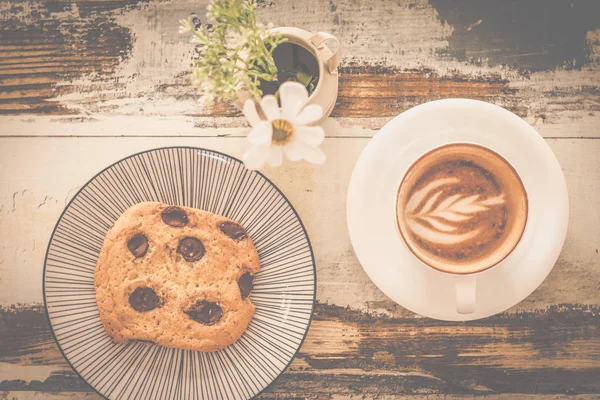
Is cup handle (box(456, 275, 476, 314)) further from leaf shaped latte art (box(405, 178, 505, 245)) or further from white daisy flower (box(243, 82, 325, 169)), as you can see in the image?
white daisy flower (box(243, 82, 325, 169))

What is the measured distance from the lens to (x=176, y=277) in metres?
1.37

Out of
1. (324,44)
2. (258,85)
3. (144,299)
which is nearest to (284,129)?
(258,85)

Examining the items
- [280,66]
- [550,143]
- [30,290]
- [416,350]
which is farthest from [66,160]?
[550,143]

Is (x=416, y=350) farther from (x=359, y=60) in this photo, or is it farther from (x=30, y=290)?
(x=30, y=290)

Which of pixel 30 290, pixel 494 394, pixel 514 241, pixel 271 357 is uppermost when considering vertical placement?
pixel 514 241

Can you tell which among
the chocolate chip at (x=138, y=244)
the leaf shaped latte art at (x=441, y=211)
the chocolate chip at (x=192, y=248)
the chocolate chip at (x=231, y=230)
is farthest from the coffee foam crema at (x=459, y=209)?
the chocolate chip at (x=138, y=244)

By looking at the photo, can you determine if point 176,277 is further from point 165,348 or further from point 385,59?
point 385,59

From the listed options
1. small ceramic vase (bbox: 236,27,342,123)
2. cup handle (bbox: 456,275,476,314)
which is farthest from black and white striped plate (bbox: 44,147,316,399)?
cup handle (bbox: 456,275,476,314)

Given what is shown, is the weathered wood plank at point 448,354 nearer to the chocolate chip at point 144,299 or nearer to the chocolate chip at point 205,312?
the chocolate chip at point 205,312

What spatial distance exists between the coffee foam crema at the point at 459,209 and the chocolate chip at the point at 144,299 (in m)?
0.72

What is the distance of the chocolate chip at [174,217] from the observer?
1356mm

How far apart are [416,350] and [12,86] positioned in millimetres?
1501

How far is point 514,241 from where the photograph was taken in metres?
1.18

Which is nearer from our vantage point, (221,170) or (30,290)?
(221,170)
